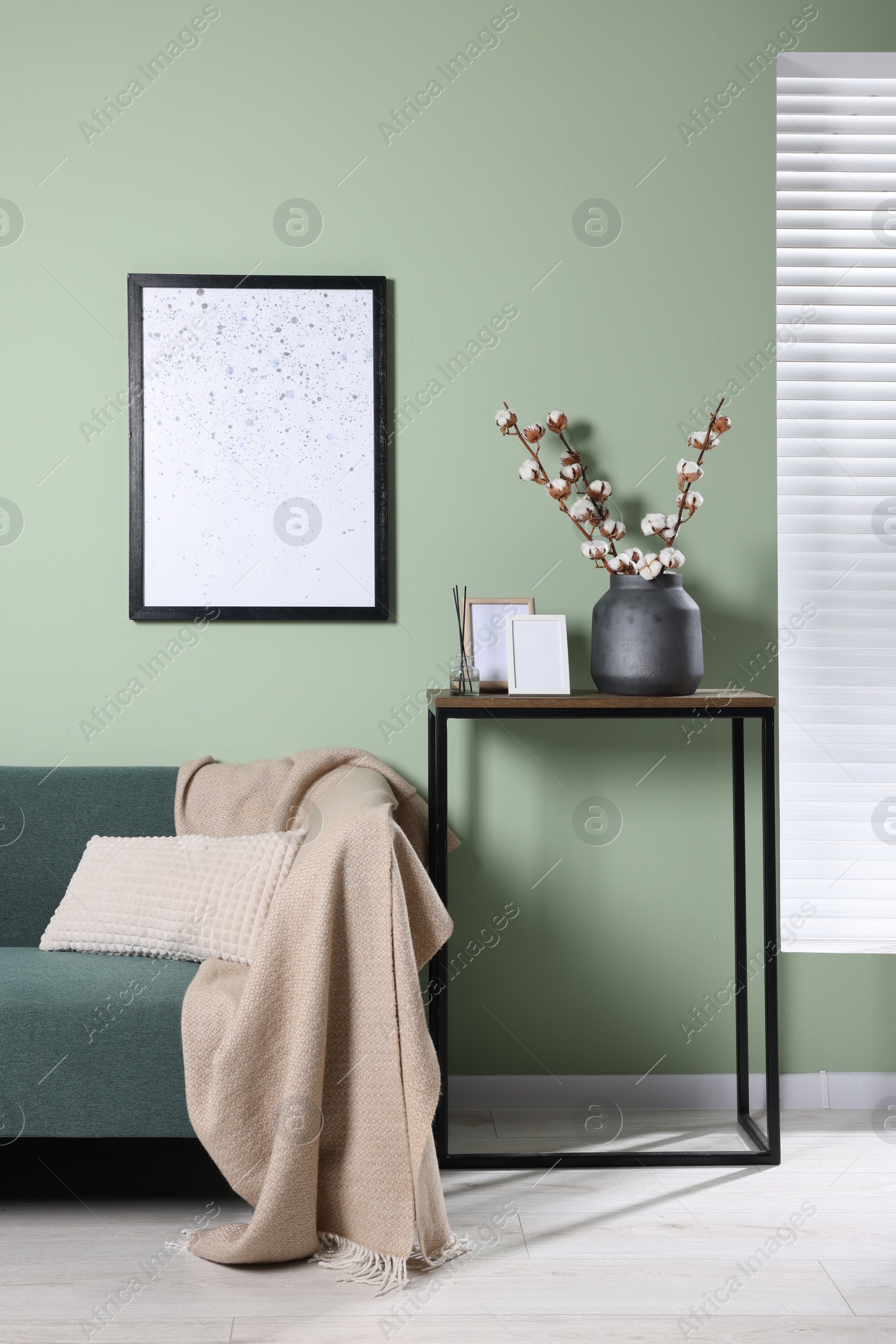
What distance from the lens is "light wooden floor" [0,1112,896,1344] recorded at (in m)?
1.52

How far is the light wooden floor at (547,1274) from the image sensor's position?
1.52 m

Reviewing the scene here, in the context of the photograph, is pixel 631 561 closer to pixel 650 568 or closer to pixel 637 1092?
pixel 650 568

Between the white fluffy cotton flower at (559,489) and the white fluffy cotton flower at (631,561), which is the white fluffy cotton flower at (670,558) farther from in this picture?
the white fluffy cotton flower at (559,489)

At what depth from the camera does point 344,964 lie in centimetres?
174

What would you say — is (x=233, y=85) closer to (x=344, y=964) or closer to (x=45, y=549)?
(x=45, y=549)

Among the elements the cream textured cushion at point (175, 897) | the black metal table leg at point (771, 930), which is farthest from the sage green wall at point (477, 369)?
the cream textured cushion at point (175, 897)

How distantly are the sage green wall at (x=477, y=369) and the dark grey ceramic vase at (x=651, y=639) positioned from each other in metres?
0.29

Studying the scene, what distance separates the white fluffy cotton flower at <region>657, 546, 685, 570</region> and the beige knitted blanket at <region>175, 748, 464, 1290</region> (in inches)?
32.4

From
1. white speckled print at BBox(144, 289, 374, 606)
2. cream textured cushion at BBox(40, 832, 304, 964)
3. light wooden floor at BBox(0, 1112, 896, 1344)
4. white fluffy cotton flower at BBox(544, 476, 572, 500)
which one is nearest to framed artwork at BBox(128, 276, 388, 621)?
white speckled print at BBox(144, 289, 374, 606)

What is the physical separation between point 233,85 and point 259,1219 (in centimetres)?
239

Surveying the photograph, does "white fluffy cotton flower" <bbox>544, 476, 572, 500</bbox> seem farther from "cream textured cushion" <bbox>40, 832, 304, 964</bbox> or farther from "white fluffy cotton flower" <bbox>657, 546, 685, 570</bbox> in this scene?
"cream textured cushion" <bbox>40, 832, 304, 964</bbox>

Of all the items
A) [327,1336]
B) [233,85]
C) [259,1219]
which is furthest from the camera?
[233,85]

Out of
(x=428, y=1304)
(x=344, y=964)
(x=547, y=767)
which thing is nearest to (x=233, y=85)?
(x=547, y=767)

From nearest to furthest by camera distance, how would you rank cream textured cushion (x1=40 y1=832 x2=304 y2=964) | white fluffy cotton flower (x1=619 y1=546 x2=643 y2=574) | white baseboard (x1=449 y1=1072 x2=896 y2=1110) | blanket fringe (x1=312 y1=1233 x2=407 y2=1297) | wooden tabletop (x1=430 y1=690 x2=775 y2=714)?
blanket fringe (x1=312 y1=1233 x2=407 y2=1297), cream textured cushion (x1=40 y1=832 x2=304 y2=964), wooden tabletop (x1=430 y1=690 x2=775 y2=714), white fluffy cotton flower (x1=619 y1=546 x2=643 y2=574), white baseboard (x1=449 y1=1072 x2=896 y2=1110)
